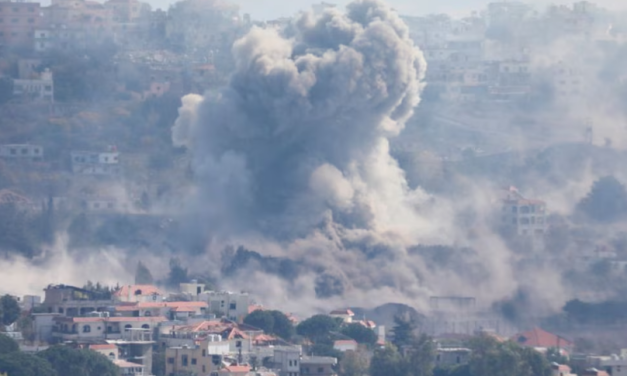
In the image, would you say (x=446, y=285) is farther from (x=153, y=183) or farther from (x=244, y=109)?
(x=153, y=183)

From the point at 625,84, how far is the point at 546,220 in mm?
16442

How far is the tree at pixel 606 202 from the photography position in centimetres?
9462

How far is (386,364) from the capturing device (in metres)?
68.6

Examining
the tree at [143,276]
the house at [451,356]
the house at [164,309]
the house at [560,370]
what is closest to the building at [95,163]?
the tree at [143,276]

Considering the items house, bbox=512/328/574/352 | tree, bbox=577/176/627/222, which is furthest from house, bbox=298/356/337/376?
tree, bbox=577/176/627/222

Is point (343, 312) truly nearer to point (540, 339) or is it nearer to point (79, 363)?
point (540, 339)

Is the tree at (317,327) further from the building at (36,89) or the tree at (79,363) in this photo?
the building at (36,89)

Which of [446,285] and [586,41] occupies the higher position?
[586,41]

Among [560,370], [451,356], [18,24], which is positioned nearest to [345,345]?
[451,356]

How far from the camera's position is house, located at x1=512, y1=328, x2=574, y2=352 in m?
73.1

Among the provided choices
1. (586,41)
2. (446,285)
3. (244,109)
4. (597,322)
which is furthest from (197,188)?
(586,41)

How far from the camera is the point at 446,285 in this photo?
85.4 metres

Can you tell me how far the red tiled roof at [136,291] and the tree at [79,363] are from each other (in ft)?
36.7

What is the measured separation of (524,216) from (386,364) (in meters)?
25.0
